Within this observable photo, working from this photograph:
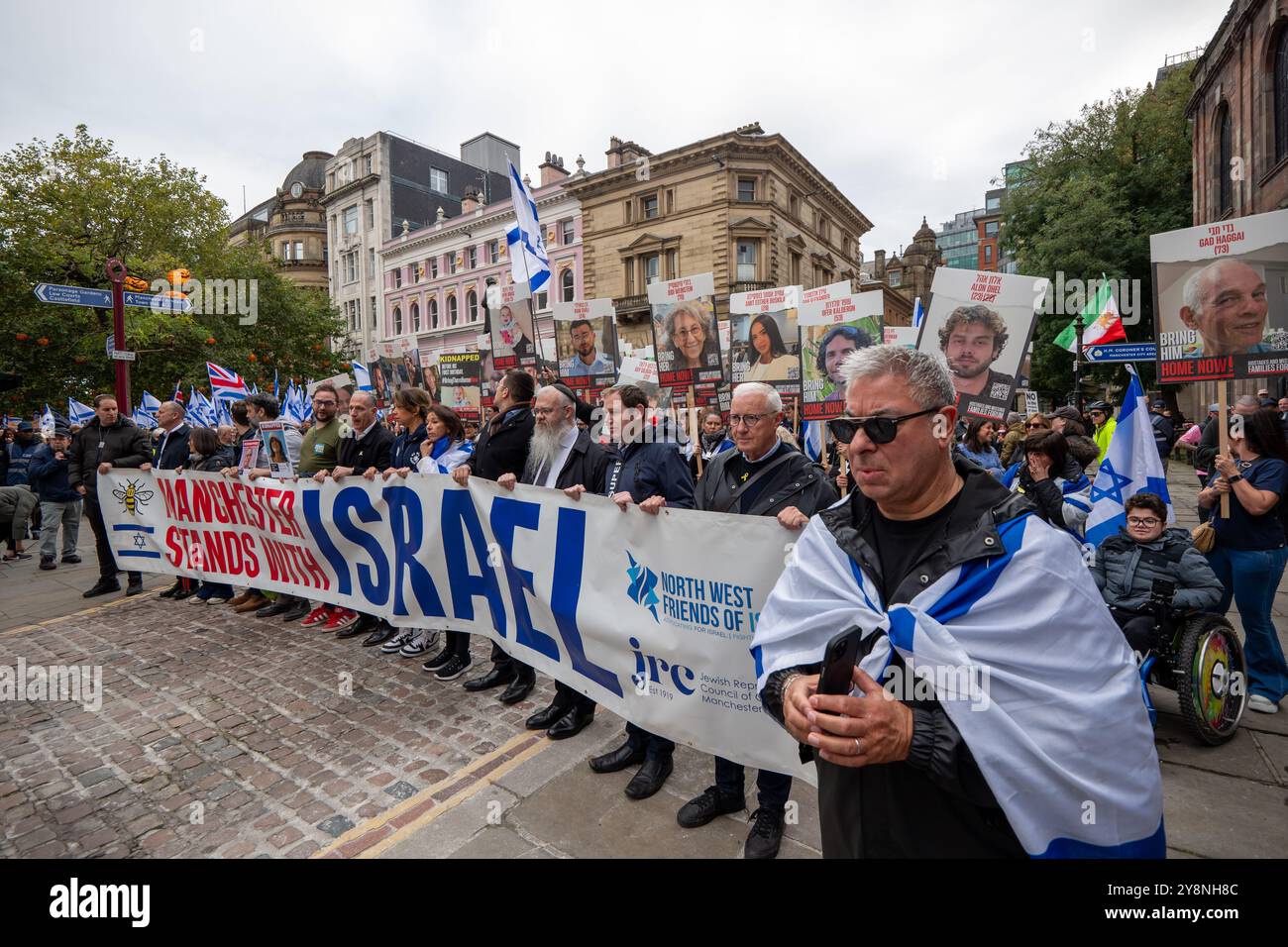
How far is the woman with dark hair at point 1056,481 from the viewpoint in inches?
199


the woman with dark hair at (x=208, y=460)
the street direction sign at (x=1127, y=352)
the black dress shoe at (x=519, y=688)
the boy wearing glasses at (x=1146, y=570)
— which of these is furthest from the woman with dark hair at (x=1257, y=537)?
the woman with dark hair at (x=208, y=460)

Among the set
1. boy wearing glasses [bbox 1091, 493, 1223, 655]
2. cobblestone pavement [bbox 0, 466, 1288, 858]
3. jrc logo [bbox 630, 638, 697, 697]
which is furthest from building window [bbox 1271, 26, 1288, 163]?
jrc logo [bbox 630, 638, 697, 697]

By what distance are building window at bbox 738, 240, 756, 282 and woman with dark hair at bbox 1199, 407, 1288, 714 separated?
1325 inches

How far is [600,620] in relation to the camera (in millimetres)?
3625

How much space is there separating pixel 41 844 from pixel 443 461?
3.31 meters

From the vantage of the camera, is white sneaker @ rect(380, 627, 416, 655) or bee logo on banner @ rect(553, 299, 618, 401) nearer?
white sneaker @ rect(380, 627, 416, 655)

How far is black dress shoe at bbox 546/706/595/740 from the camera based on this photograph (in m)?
3.94

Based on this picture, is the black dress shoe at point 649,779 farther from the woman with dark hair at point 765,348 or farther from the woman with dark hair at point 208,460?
the woman with dark hair at point 765,348

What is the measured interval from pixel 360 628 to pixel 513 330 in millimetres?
5670

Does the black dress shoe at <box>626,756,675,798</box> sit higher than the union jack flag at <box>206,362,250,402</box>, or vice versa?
the union jack flag at <box>206,362,250,402</box>

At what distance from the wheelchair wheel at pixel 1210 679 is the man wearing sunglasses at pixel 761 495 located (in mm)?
2581

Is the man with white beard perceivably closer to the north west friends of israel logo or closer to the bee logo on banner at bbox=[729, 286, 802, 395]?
the north west friends of israel logo
